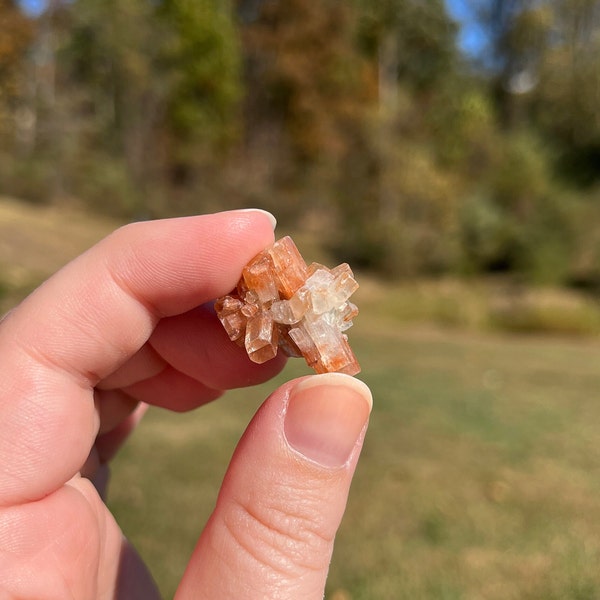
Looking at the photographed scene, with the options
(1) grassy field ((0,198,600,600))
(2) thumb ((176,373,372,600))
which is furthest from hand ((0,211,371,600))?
(1) grassy field ((0,198,600,600))

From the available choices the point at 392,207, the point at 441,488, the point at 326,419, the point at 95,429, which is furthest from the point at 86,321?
the point at 392,207

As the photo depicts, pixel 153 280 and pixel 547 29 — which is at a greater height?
pixel 153 280

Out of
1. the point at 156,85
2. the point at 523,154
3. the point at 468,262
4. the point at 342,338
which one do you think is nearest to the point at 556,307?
the point at 468,262

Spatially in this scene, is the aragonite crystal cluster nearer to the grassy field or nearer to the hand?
the hand

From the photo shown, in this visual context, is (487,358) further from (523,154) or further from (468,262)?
(523,154)

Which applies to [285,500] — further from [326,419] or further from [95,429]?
[95,429]
